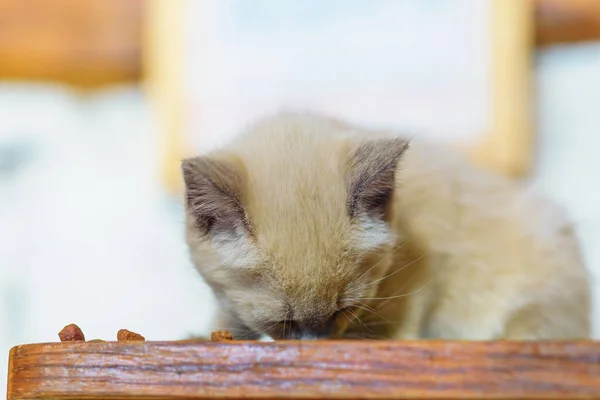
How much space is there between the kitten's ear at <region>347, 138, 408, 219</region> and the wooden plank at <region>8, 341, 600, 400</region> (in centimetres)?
41

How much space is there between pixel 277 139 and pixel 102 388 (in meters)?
0.57

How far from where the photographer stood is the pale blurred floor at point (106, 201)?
77.7 inches

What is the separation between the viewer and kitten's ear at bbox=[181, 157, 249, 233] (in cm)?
101

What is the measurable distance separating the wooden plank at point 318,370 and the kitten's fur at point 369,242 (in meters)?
0.32

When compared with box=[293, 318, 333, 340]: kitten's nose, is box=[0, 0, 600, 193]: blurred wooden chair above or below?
above

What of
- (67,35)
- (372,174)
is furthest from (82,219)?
(372,174)

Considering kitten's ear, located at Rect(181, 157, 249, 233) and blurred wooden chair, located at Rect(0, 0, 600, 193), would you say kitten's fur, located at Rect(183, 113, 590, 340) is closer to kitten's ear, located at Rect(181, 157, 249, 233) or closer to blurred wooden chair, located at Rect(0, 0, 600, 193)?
kitten's ear, located at Rect(181, 157, 249, 233)

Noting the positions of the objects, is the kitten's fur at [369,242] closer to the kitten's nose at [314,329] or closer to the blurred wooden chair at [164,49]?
the kitten's nose at [314,329]

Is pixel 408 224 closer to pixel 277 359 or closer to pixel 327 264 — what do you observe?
pixel 327 264

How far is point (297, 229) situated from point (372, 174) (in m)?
0.14

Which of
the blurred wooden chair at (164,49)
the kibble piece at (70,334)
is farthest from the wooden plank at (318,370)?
the blurred wooden chair at (164,49)

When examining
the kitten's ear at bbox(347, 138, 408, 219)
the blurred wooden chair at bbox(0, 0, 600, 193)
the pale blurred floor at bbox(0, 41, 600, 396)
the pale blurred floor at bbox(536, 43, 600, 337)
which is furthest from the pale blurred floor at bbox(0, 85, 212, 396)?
the pale blurred floor at bbox(536, 43, 600, 337)

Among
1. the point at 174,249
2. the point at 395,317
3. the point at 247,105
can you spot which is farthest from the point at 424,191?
the point at 174,249

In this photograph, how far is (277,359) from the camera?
686 millimetres
